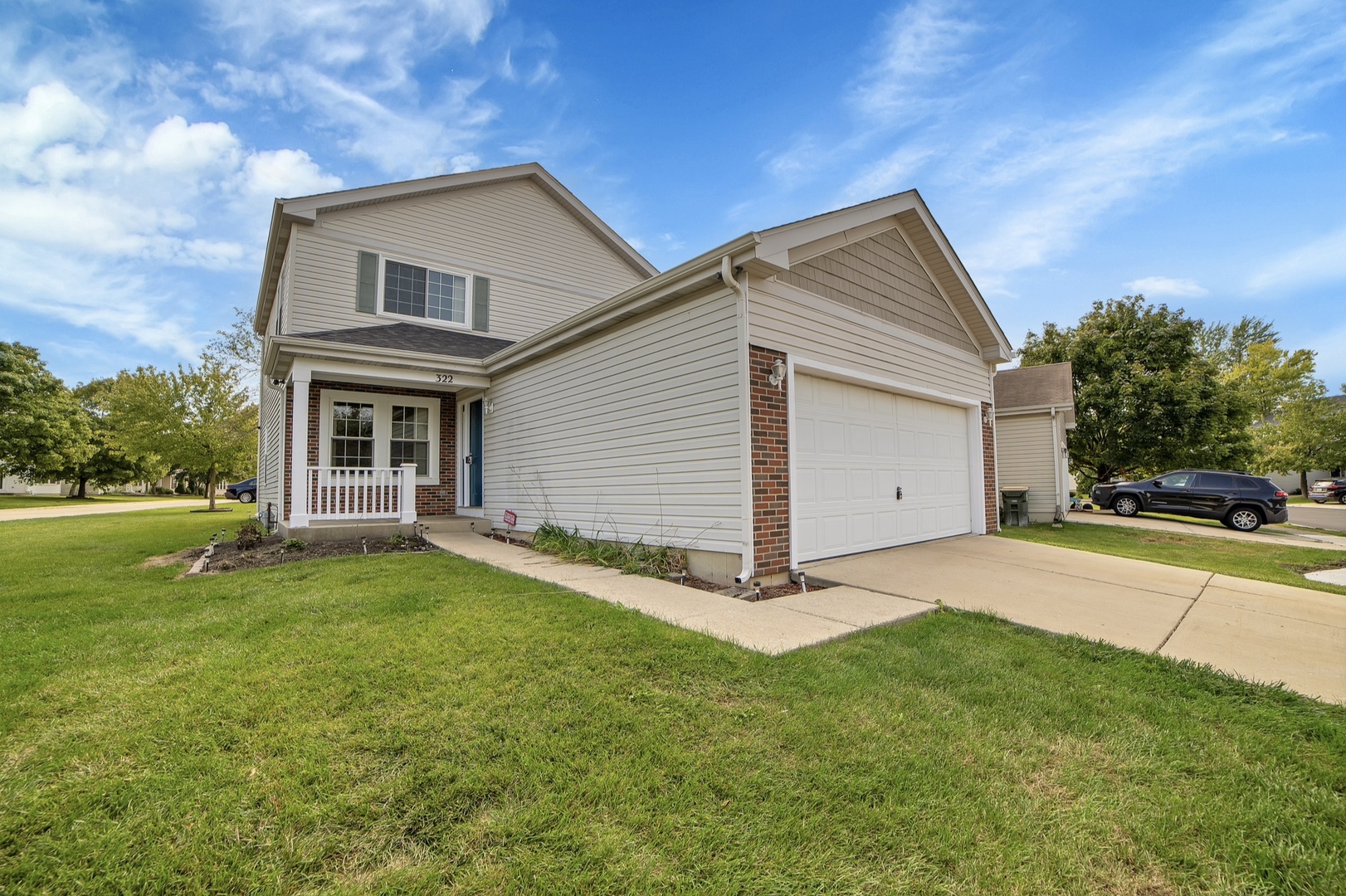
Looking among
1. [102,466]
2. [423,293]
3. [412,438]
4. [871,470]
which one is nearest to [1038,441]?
[871,470]

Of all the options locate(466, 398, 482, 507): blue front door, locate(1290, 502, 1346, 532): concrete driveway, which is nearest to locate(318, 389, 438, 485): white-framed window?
locate(466, 398, 482, 507): blue front door

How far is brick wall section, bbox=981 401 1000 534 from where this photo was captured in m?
9.30

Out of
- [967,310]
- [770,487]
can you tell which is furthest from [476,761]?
[967,310]

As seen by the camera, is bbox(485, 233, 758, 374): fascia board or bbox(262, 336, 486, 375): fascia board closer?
bbox(485, 233, 758, 374): fascia board

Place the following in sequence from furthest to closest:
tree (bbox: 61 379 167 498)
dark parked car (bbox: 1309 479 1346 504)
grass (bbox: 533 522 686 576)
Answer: tree (bbox: 61 379 167 498) → dark parked car (bbox: 1309 479 1346 504) → grass (bbox: 533 522 686 576)

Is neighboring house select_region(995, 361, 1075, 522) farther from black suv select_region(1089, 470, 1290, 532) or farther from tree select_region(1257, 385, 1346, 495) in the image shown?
tree select_region(1257, 385, 1346, 495)

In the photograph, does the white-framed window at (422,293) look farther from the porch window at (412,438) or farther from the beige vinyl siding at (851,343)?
the beige vinyl siding at (851,343)

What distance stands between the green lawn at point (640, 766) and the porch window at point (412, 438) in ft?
22.3

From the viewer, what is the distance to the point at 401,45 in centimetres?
920

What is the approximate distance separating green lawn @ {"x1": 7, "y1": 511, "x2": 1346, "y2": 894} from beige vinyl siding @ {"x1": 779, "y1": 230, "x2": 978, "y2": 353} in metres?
4.43

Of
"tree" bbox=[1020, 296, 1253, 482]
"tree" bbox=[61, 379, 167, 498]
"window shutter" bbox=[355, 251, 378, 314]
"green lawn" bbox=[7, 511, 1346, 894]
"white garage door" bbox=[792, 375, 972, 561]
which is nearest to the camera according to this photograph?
"green lawn" bbox=[7, 511, 1346, 894]

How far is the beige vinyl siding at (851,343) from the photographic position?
5789 millimetres

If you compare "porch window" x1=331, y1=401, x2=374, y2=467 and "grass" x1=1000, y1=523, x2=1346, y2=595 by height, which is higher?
"porch window" x1=331, y1=401, x2=374, y2=467

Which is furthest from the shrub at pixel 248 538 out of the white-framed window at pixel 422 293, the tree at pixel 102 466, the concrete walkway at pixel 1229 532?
the tree at pixel 102 466
